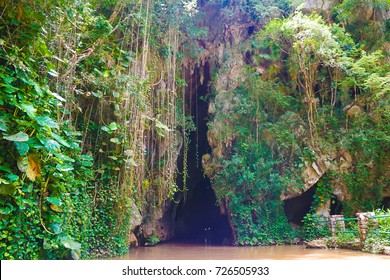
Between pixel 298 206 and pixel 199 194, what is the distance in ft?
17.6

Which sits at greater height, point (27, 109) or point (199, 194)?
point (27, 109)

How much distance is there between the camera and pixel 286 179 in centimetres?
927

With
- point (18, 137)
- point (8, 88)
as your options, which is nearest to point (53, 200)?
point (18, 137)

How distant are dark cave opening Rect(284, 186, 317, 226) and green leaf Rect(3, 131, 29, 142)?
8.44 meters

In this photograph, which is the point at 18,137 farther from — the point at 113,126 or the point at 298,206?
the point at 298,206

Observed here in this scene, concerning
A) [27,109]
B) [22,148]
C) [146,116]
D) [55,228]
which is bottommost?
[55,228]

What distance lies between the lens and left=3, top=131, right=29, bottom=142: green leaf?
347 centimetres

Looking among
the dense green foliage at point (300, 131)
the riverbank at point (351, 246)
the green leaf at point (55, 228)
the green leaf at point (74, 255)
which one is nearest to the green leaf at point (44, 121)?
the green leaf at point (55, 228)

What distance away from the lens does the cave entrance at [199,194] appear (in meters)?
11.6

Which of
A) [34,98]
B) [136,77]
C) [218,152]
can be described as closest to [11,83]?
[34,98]

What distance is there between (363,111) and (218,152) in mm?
4826

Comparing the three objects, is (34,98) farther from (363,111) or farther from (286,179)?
(363,111)

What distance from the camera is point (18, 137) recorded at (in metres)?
3.51

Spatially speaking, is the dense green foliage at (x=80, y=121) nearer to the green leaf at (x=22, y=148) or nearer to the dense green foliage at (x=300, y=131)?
the green leaf at (x=22, y=148)
